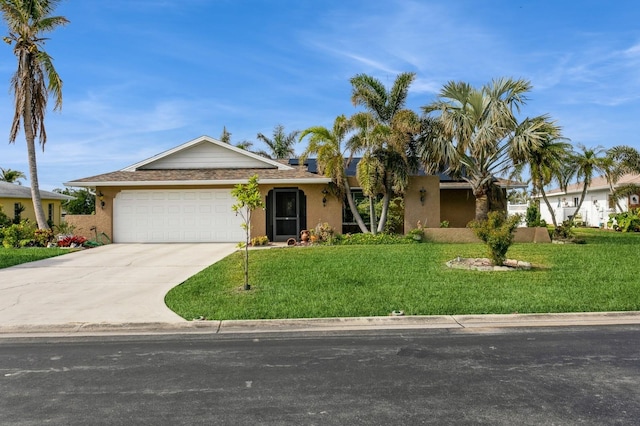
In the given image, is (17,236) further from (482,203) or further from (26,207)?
(482,203)

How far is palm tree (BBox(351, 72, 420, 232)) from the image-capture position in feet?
56.3

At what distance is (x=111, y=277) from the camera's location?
458 inches

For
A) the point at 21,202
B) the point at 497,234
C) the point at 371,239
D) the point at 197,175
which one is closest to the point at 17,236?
the point at 197,175

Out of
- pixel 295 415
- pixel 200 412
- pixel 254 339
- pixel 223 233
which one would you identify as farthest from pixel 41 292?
pixel 223 233

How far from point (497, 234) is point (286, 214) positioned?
1067 centimetres

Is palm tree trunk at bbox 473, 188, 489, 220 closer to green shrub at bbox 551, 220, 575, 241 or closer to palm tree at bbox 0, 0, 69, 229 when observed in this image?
green shrub at bbox 551, 220, 575, 241

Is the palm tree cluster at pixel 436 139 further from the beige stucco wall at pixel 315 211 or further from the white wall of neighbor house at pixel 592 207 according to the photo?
the white wall of neighbor house at pixel 592 207

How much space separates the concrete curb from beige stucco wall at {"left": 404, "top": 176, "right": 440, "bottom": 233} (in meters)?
11.6

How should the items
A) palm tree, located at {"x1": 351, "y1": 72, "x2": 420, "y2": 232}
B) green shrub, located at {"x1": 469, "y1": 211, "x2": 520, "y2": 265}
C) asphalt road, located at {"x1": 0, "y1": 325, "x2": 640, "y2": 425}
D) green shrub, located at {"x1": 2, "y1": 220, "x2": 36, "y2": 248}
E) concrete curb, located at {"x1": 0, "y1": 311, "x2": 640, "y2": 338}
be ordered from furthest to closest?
1. green shrub, located at {"x1": 2, "y1": 220, "x2": 36, "y2": 248}
2. palm tree, located at {"x1": 351, "y1": 72, "x2": 420, "y2": 232}
3. green shrub, located at {"x1": 469, "y1": 211, "x2": 520, "y2": 265}
4. concrete curb, located at {"x1": 0, "y1": 311, "x2": 640, "y2": 338}
5. asphalt road, located at {"x1": 0, "y1": 325, "x2": 640, "y2": 425}

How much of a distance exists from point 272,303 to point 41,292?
5.03m

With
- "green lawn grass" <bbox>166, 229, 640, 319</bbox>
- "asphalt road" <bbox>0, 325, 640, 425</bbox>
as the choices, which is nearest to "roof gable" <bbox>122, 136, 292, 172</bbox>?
"green lawn grass" <bbox>166, 229, 640, 319</bbox>

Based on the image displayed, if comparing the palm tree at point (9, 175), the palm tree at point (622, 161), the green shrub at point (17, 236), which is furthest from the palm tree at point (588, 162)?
the palm tree at point (9, 175)

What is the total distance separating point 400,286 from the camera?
9.71 metres

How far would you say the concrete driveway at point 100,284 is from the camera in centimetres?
788
